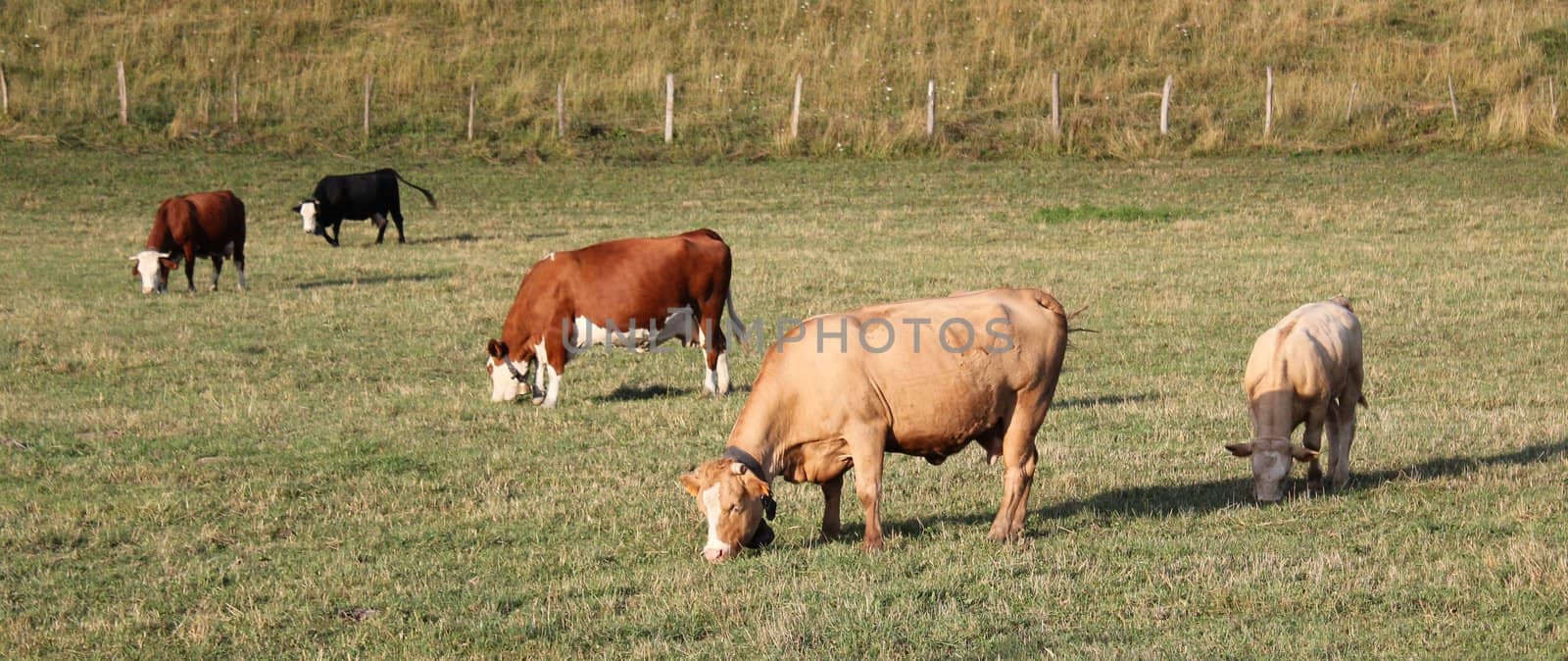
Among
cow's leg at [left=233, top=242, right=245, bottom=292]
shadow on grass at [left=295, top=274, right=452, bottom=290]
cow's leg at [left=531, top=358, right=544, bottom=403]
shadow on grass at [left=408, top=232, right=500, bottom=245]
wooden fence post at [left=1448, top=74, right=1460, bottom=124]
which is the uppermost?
wooden fence post at [left=1448, top=74, right=1460, bottom=124]

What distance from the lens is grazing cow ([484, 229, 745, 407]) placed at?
41.9ft

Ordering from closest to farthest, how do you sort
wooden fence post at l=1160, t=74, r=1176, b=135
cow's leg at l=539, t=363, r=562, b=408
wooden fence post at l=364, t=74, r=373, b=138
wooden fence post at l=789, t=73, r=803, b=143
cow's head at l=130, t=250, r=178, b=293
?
1. cow's leg at l=539, t=363, r=562, b=408
2. cow's head at l=130, t=250, r=178, b=293
3. wooden fence post at l=1160, t=74, r=1176, b=135
4. wooden fence post at l=364, t=74, r=373, b=138
5. wooden fence post at l=789, t=73, r=803, b=143

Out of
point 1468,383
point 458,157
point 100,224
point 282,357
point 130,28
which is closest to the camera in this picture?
point 1468,383

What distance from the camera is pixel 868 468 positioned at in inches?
302

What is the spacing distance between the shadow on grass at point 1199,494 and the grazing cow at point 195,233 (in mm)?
13224

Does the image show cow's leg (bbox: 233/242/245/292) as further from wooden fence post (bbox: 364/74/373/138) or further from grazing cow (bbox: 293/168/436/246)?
wooden fence post (bbox: 364/74/373/138)

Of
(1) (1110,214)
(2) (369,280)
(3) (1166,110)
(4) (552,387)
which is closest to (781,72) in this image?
(3) (1166,110)

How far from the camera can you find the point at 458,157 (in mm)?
32250

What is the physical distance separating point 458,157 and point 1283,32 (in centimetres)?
1933

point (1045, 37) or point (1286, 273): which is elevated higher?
point (1045, 37)

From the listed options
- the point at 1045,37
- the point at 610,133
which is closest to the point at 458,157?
the point at 610,133

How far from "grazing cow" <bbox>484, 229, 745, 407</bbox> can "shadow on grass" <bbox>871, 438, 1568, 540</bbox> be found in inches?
158

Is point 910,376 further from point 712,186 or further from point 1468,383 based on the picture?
Result: point 712,186

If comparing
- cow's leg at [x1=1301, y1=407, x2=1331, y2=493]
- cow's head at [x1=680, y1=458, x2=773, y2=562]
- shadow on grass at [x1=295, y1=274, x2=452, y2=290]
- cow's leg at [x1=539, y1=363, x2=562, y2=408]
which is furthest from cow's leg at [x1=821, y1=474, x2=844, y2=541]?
shadow on grass at [x1=295, y1=274, x2=452, y2=290]
